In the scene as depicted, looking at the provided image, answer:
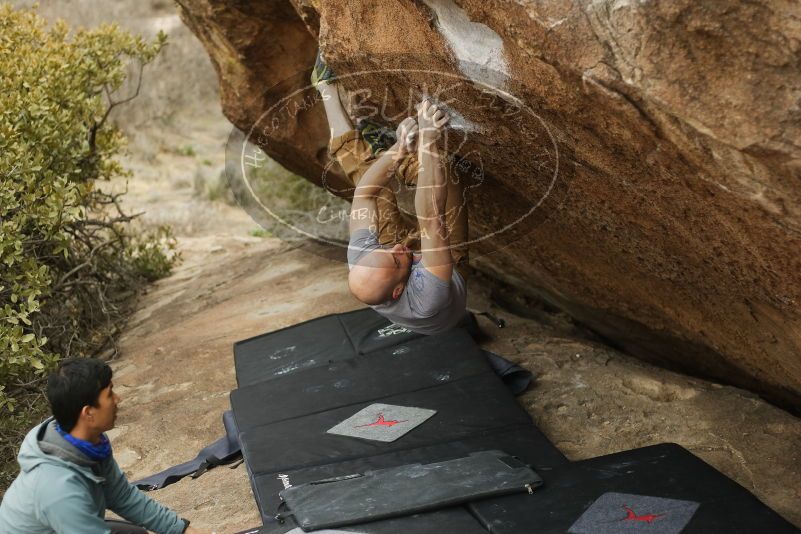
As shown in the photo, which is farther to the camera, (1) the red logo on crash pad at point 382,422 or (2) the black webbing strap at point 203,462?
(2) the black webbing strap at point 203,462

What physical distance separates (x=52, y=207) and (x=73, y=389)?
120 inches

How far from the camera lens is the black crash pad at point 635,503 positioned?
2.76 meters

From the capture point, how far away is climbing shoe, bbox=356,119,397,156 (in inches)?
154

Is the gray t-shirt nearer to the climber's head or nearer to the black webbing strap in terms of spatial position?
the climber's head

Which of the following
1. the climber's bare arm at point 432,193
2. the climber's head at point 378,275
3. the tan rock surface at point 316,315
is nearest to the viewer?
the climber's bare arm at point 432,193

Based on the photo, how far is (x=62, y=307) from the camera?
19.7 ft

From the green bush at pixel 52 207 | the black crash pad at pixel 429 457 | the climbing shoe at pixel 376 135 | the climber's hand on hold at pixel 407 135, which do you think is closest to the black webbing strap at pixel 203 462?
the black crash pad at pixel 429 457

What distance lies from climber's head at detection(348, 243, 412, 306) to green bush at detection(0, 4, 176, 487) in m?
2.22

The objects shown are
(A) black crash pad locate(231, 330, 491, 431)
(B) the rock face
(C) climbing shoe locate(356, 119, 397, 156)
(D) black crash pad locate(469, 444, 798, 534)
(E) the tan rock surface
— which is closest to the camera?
(B) the rock face

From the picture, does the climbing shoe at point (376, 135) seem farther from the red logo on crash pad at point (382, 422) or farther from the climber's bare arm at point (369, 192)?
the red logo on crash pad at point (382, 422)

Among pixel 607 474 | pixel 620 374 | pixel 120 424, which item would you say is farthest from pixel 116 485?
pixel 620 374

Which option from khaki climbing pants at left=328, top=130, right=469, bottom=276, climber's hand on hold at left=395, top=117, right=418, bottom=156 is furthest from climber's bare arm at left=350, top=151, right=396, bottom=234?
khaki climbing pants at left=328, top=130, right=469, bottom=276

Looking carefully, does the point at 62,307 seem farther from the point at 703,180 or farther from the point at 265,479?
the point at 703,180

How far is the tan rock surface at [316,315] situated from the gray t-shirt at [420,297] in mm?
780
